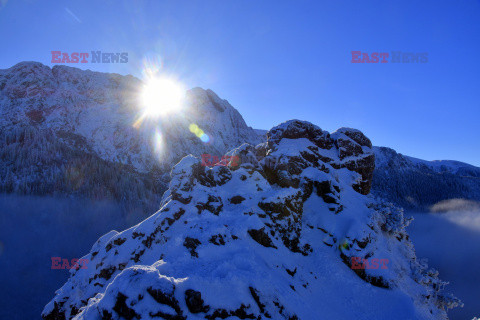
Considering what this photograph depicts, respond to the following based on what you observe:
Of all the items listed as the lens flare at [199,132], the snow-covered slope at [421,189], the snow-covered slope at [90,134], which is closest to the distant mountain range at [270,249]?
the snow-covered slope at [90,134]

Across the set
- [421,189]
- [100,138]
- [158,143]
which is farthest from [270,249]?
[421,189]

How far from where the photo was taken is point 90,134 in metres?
120

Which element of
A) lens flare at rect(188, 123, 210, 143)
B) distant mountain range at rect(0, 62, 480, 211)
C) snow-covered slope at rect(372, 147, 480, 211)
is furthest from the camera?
snow-covered slope at rect(372, 147, 480, 211)

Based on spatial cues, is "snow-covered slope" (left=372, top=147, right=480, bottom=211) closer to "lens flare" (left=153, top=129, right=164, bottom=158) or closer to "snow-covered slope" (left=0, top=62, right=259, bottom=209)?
"snow-covered slope" (left=0, top=62, right=259, bottom=209)

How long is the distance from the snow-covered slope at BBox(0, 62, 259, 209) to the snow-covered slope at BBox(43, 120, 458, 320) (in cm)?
7530

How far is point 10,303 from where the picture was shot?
43719 mm

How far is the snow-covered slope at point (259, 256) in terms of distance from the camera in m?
12.2

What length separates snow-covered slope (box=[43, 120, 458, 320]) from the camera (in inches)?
481

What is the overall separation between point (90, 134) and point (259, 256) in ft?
431

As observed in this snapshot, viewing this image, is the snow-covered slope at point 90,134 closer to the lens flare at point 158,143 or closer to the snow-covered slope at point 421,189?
the lens flare at point 158,143

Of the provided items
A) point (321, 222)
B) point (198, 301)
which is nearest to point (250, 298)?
point (198, 301)

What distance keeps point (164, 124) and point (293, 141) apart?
120 m

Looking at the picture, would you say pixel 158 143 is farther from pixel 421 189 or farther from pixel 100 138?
pixel 421 189

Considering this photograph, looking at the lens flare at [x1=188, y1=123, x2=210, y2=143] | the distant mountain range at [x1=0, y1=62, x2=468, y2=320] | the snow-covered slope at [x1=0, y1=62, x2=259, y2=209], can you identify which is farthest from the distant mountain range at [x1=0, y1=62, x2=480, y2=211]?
the distant mountain range at [x1=0, y1=62, x2=468, y2=320]
